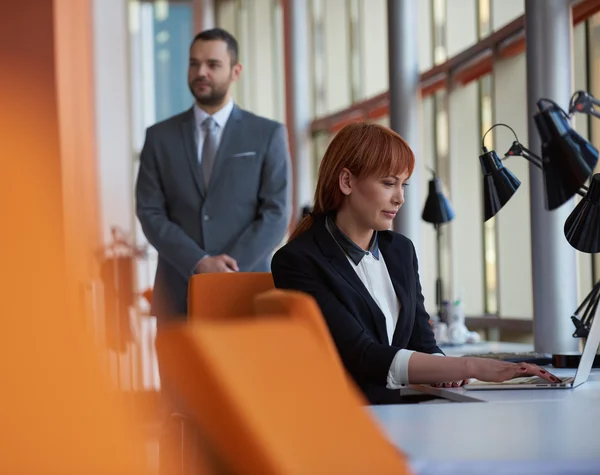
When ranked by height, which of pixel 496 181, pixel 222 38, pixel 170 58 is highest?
pixel 170 58

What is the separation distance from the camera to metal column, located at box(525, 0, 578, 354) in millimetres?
3641

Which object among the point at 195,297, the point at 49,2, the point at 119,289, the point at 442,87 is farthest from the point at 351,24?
the point at 195,297

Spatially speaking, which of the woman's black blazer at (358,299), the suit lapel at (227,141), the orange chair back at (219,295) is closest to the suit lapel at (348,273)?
the woman's black blazer at (358,299)

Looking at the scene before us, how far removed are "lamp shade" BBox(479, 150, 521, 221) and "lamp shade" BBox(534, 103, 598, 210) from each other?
0.52 m

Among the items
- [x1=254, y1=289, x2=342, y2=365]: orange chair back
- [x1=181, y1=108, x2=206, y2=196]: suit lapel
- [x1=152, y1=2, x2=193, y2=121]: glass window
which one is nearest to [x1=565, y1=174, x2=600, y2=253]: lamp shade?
[x1=254, y1=289, x2=342, y2=365]: orange chair back

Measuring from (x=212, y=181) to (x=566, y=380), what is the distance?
1741 millimetres

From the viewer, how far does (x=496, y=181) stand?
2.60 m

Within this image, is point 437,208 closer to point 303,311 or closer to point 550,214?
point 550,214

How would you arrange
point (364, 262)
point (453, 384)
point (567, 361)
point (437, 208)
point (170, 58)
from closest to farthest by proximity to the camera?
point (453, 384), point (364, 262), point (567, 361), point (437, 208), point (170, 58)

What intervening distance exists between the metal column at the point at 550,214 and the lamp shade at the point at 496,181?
114 centimetres

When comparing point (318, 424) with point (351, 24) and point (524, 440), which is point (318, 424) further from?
point (351, 24)

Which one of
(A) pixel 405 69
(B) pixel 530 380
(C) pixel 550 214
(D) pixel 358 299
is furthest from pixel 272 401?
(A) pixel 405 69

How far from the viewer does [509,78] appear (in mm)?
5844

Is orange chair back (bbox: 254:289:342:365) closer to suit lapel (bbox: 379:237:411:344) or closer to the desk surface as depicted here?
the desk surface
